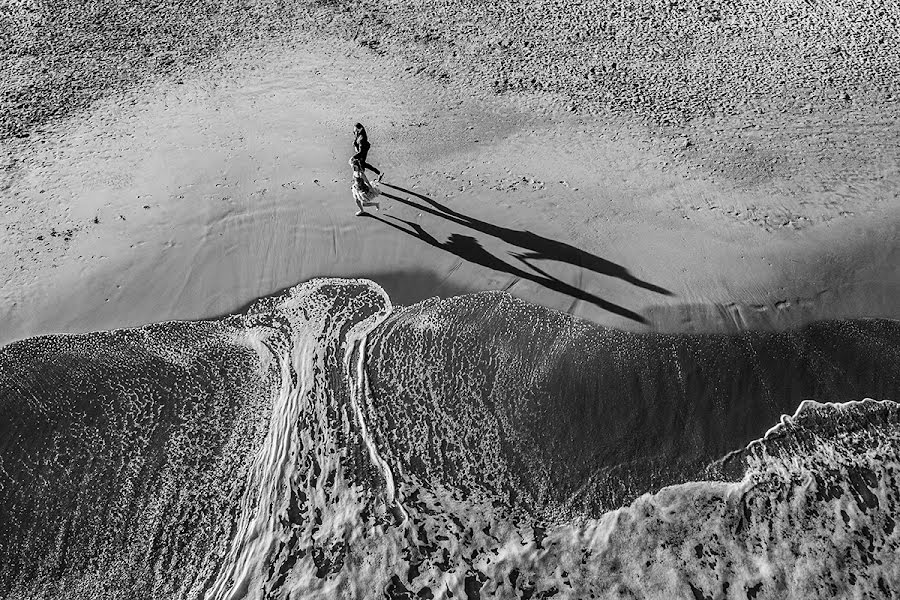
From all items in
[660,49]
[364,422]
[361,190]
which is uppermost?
[660,49]

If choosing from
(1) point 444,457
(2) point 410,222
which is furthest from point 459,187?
(1) point 444,457

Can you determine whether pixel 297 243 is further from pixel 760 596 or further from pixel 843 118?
pixel 843 118

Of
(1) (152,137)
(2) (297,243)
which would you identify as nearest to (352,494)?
(2) (297,243)

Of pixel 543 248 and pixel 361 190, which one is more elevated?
pixel 361 190

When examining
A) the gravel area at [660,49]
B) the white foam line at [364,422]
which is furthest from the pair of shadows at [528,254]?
the gravel area at [660,49]

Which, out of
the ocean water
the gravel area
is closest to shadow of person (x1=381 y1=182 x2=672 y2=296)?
the ocean water

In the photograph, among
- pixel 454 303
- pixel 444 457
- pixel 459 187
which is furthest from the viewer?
pixel 459 187

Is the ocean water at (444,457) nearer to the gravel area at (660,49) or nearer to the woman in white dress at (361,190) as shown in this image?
the woman in white dress at (361,190)

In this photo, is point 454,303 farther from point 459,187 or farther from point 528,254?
point 459,187

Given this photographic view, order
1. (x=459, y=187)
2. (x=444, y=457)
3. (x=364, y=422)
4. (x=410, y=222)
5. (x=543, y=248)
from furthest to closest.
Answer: (x=459, y=187) < (x=410, y=222) < (x=543, y=248) < (x=364, y=422) < (x=444, y=457)
